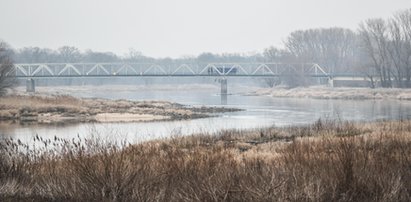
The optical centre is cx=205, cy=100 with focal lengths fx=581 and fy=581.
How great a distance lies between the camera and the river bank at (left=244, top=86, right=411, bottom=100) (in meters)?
89.6

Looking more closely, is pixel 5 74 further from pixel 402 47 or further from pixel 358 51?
pixel 358 51

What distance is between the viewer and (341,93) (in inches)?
3954

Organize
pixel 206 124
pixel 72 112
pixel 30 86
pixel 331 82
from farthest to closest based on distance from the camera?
pixel 331 82, pixel 30 86, pixel 72 112, pixel 206 124

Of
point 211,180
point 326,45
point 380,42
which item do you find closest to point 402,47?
point 380,42

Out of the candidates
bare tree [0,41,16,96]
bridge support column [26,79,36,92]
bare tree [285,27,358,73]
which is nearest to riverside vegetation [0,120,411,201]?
bare tree [0,41,16,96]

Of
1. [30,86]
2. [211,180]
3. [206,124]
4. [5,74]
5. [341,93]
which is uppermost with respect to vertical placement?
[5,74]

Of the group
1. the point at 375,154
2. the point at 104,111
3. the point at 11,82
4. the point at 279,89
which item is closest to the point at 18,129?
the point at 104,111

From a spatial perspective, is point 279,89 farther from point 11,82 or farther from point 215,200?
point 215,200

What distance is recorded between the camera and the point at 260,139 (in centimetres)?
2655

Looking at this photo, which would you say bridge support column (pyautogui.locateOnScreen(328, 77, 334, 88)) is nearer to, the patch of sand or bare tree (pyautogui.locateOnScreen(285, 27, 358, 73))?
bare tree (pyautogui.locateOnScreen(285, 27, 358, 73))

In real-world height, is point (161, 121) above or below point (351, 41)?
below

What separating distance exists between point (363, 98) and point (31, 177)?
8453cm

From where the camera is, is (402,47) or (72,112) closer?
(72,112)

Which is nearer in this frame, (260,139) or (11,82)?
(260,139)
